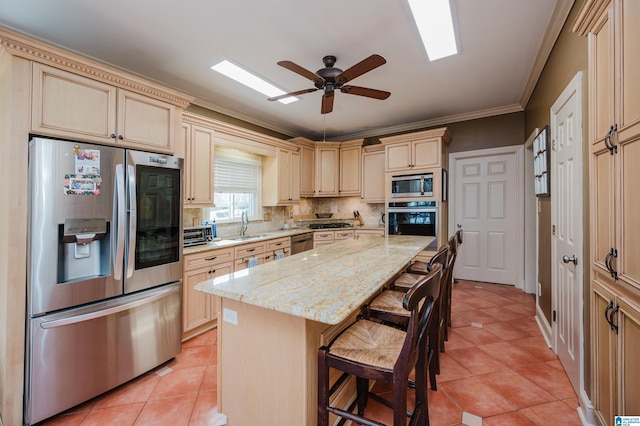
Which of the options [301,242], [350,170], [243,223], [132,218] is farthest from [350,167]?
[132,218]

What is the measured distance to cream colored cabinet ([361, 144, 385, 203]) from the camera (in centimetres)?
506

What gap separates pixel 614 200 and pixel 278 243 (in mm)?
3370

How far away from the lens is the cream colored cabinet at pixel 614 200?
114cm

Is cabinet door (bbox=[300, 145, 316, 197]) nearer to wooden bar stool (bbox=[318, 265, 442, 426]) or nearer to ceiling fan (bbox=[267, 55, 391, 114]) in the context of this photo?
ceiling fan (bbox=[267, 55, 391, 114])

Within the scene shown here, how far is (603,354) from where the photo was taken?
1.41 meters

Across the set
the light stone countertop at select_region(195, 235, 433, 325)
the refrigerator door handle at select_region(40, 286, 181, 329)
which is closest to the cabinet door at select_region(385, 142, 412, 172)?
the light stone countertop at select_region(195, 235, 433, 325)

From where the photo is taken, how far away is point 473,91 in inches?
139

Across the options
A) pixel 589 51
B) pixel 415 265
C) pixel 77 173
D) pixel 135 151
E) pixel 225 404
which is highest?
pixel 589 51

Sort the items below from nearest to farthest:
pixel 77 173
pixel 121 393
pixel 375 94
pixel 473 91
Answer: pixel 77 173 → pixel 121 393 → pixel 375 94 → pixel 473 91

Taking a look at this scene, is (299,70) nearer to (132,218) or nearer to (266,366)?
(132,218)

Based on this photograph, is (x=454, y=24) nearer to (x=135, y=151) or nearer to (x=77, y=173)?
(x=135, y=151)

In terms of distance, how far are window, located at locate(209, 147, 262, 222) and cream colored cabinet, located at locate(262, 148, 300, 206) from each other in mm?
111

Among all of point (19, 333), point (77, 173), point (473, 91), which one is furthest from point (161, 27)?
point (473, 91)

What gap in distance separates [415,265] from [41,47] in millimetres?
3264
